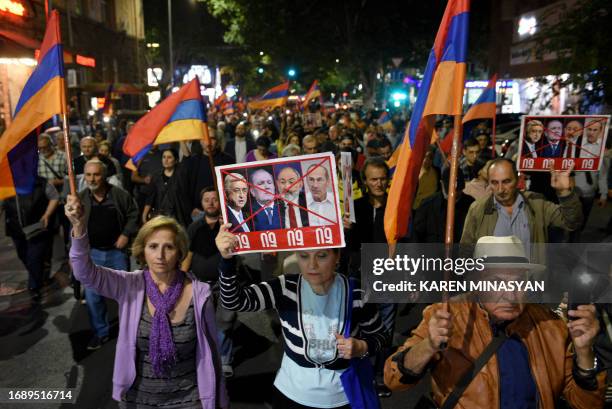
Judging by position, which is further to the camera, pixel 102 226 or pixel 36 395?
pixel 102 226

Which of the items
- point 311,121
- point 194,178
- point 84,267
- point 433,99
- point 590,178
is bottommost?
point 84,267

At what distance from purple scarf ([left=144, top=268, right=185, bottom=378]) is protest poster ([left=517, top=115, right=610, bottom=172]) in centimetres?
402

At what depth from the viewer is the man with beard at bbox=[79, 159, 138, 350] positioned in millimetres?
5855

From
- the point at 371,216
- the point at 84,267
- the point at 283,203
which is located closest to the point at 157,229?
the point at 84,267

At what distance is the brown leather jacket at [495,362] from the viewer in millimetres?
2441

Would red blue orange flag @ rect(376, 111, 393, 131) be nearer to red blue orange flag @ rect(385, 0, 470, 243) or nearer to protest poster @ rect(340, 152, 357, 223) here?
protest poster @ rect(340, 152, 357, 223)

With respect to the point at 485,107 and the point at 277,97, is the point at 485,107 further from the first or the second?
the point at 277,97

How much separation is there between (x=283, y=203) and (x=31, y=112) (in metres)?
2.07

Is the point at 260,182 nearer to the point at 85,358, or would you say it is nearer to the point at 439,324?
the point at 439,324

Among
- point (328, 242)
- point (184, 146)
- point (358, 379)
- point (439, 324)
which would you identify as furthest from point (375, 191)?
point (184, 146)

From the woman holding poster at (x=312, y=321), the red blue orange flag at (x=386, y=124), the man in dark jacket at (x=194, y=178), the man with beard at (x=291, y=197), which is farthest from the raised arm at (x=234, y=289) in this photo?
the red blue orange flag at (x=386, y=124)

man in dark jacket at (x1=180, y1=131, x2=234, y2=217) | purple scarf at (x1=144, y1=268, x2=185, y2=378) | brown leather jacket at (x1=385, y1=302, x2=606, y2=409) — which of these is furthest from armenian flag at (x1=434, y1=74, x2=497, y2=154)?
brown leather jacket at (x1=385, y1=302, x2=606, y2=409)

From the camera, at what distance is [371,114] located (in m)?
29.3

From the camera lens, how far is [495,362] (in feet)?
8.05
